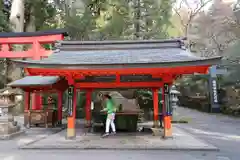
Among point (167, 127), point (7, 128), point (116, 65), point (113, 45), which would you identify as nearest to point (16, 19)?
point (113, 45)

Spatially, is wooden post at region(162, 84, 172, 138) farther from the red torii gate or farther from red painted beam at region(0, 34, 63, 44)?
red painted beam at region(0, 34, 63, 44)

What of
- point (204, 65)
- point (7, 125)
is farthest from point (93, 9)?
point (204, 65)

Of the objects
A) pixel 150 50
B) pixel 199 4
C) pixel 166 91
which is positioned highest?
pixel 199 4

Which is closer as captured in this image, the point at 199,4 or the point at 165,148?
the point at 165,148

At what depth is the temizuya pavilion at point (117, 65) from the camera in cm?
862

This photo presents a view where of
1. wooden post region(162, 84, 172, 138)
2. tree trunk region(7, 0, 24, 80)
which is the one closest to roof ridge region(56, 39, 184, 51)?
wooden post region(162, 84, 172, 138)

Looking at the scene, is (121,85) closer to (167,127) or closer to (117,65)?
(117,65)

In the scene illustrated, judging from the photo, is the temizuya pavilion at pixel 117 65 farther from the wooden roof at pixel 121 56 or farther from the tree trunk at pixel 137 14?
the tree trunk at pixel 137 14

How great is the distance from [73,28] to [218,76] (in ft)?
45.9

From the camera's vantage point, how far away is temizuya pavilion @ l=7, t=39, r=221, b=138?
28.3ft

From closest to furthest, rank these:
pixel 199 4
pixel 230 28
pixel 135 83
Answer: pixel 135 83
pixel 230 28
pixel 199 4

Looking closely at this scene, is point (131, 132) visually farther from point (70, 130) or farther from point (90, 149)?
point (90, 149)

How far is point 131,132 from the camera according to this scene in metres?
11.7

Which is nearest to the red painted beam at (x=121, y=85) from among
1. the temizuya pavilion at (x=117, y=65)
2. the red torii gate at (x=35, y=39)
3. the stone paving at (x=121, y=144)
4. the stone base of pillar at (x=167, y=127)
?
the temizuya pavilion at (x=117, y=65)
